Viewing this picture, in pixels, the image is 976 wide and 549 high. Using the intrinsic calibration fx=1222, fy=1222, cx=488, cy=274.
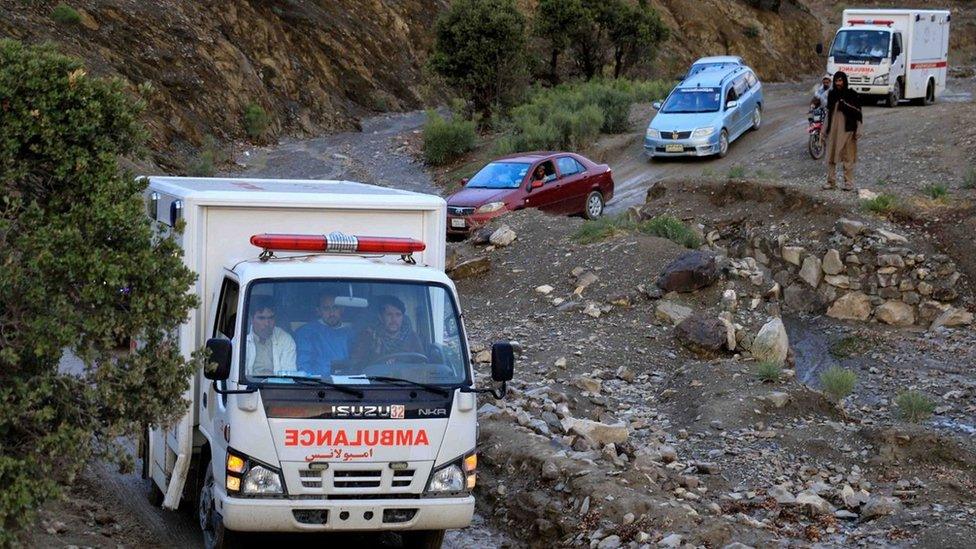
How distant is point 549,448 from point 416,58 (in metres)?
39.8

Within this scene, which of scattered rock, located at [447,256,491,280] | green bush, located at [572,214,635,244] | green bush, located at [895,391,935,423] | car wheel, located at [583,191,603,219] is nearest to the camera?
green bush, located at [895,391,935,423]

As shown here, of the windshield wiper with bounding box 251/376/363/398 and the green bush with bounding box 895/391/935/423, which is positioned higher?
the windshield wiper with bounding box 251/376/363/398

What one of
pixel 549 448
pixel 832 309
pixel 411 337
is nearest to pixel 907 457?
pixel 549 448

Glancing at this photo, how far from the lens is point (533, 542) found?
988 centimetres

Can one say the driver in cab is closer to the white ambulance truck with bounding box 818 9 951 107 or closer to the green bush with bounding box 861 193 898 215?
the green bush with bounding box 861 193 898 215

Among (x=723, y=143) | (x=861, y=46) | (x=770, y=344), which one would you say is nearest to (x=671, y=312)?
(x=770, y=344)

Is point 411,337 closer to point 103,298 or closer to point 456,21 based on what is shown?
point 103,298

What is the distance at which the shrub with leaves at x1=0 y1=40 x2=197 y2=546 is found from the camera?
21.5ft

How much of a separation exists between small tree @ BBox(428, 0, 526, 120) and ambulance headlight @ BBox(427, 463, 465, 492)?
32.0 meters

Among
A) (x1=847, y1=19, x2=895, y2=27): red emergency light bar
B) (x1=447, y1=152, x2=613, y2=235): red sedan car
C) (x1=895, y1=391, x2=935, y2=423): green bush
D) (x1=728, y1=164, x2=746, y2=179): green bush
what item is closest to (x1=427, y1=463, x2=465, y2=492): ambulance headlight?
(x1=895, y1=391, x2=935, y2=423): green bush

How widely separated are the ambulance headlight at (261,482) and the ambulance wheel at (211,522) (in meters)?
0.50

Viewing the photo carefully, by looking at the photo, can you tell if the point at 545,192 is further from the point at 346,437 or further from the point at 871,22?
the point at 346,437

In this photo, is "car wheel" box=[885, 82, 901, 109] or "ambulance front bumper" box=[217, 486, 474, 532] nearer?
"ambulance front bumper" box=[217, 486, 474, 532]

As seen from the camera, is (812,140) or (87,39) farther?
(87,39)
